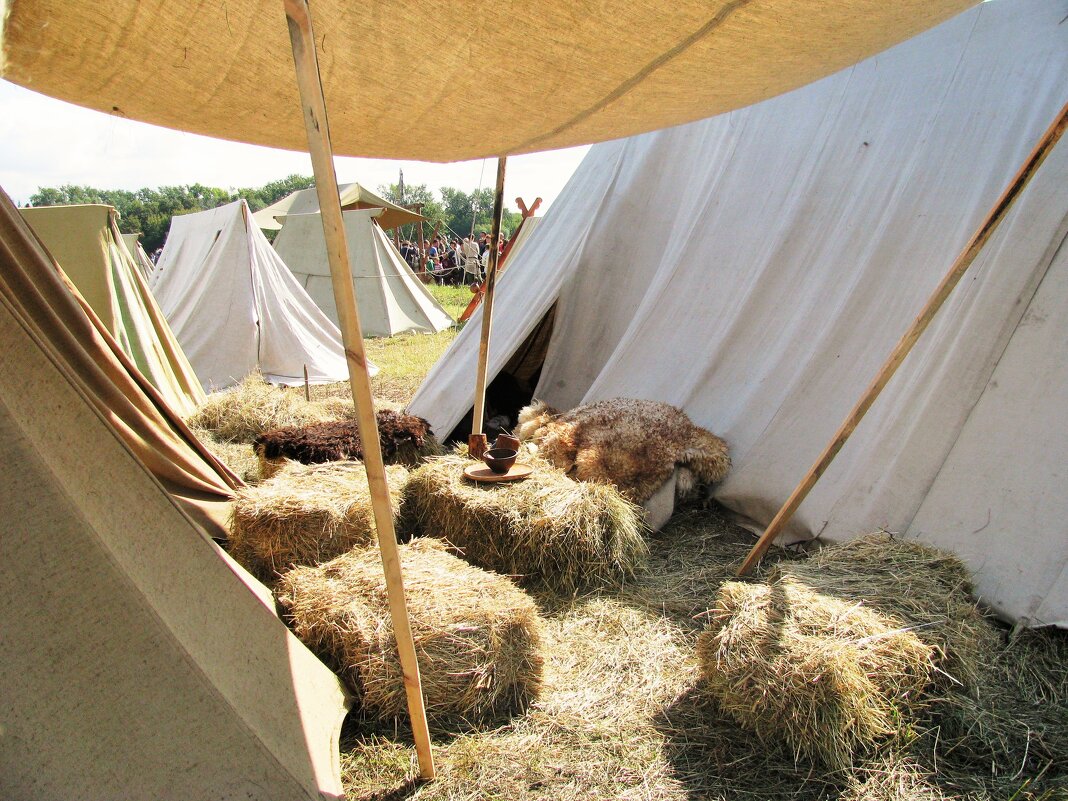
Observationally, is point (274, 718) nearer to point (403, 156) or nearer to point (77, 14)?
point (77, 14)

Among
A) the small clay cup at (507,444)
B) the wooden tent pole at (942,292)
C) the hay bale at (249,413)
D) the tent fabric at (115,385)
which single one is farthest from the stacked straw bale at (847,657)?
the hay bale at (249,413)

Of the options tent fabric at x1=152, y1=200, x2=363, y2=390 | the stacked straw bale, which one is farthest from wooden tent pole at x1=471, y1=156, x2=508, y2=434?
tent fabric at x1=152, y1=200, x2=363, y2=390

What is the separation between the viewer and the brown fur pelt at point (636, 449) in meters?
3.27

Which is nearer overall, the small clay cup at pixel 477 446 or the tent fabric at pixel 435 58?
the tent fabric at pixel 435 58

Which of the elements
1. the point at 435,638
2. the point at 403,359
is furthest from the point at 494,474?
the point at 403,359

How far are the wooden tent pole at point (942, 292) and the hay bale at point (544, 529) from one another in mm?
604

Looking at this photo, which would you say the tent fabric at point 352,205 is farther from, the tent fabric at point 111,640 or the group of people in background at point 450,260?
the tent fabric at point 111,640

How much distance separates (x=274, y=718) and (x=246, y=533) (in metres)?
1.21

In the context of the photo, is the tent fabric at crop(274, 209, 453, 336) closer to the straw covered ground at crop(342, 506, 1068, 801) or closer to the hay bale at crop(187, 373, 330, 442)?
the hay bale at crop(187, 373, 330, 442)

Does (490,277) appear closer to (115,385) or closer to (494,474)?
(494,474)

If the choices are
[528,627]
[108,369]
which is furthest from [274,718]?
[108,369]

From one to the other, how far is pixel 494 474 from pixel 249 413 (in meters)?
2.79

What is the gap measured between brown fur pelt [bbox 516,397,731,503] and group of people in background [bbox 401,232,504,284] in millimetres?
10642

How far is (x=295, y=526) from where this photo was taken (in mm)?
2611
